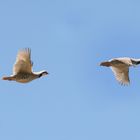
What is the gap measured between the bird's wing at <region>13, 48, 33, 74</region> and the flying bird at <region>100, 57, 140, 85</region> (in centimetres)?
444

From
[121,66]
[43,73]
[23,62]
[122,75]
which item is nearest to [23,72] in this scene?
[23,62]

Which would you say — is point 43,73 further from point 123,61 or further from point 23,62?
point 123,61

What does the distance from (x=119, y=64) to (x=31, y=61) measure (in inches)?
217

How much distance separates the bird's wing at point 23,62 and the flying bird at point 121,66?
4.44 metres

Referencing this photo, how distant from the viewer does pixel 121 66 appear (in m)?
43.2

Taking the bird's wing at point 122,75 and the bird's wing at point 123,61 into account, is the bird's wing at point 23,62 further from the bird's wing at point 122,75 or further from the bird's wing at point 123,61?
the bird's wing at point 122,75

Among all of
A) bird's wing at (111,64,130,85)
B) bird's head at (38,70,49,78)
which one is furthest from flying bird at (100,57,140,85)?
bird's head at (38,70,49,78)

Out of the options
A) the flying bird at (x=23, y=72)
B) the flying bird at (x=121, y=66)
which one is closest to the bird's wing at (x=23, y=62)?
the flying bird at (x=23, y=72)

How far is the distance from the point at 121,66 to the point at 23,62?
661 cm

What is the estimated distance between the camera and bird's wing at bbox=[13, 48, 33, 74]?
39.3 metres

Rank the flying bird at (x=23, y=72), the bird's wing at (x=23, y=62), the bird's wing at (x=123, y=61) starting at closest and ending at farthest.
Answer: the bird's wing at (x=23, y=62) < the flying bird at (x=23, y=72) < the bird's wing at (x=123, y=61)

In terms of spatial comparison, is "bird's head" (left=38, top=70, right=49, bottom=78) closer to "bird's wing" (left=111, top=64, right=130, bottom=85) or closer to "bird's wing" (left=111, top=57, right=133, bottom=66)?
"bird's wing" (left=111, top=57, right=133, bottom=66)

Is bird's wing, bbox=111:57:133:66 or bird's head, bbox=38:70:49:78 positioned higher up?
bird's wing, bbox=111:57:133:66

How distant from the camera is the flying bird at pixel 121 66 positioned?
4147 cm
